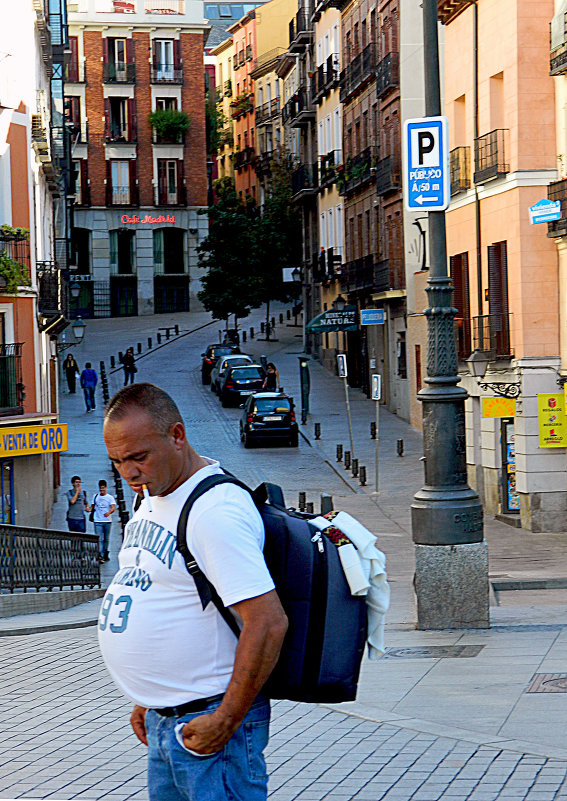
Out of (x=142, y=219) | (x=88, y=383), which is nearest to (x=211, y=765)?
(x=88, y=383)

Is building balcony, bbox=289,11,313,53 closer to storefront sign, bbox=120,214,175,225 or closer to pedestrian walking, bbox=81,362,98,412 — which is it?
storefront sign, bbox=120,214,175,225

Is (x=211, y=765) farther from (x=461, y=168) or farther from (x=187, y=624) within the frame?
(x=461, y=168)

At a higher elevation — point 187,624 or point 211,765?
point 187,624

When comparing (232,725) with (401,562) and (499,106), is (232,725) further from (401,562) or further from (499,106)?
(499,106)

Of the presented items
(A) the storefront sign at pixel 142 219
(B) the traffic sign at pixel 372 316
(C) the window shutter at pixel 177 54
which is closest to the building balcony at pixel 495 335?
(B) the traffic sign at pixel 372 316

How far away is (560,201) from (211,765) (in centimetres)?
2285

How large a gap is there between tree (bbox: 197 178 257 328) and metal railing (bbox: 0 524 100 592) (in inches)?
1801

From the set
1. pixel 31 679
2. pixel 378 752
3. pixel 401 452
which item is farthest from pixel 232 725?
pixel 401 452

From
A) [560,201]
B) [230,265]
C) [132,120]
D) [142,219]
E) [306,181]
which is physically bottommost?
[560,201]

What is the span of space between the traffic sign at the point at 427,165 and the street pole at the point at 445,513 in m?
0.67

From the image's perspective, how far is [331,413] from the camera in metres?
46.5

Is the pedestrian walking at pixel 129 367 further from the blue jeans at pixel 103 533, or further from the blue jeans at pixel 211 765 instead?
the blue jeans at pixel 211 765

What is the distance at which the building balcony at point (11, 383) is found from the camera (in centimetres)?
2964

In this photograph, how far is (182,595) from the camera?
387 centimetres
